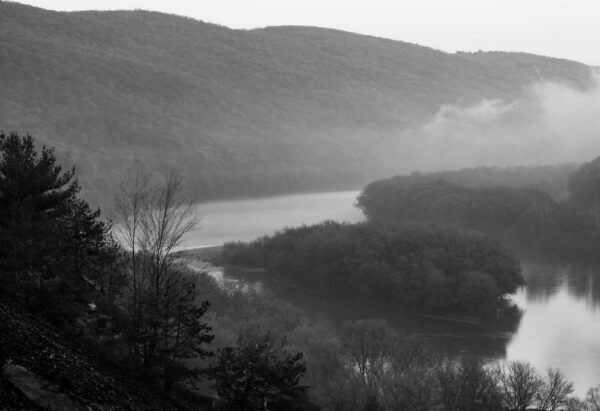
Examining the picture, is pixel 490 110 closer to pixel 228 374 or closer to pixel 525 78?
pixel 525 78

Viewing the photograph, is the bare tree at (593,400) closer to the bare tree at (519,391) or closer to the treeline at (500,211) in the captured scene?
the bare tree at (519,391)

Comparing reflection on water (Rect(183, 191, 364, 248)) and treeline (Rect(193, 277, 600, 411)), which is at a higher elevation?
reflection on water (Rect(183, 191, 364, 248))

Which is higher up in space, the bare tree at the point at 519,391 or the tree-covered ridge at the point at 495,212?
the tree-covered ridge at the point at 495,212

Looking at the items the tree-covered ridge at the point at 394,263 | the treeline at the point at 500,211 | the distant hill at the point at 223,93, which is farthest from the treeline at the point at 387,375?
the distant hill at the point at 223,93

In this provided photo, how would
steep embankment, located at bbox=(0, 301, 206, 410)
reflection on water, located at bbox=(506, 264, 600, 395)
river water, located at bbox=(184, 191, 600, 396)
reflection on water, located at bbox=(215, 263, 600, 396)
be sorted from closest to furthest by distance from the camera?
steep embankment, located at bbox=(0, 301, 206, 410) < reflection on water, located at bbox=(506, 264, 600, 395) < reflection on water, located at bbox=(215, 263, 600, 396) < river water, located at bbox=(184, 191, 600, 396)

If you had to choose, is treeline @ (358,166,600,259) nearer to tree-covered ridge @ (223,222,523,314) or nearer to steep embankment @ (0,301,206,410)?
tree-covered ridge @ (223,222,523,314)

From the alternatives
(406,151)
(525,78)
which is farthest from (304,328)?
(525,78)

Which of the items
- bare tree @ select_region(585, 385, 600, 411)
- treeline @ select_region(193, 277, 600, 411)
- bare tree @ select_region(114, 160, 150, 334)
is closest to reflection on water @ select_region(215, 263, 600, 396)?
treeline @ select_region(193, 277, 600, 411)
